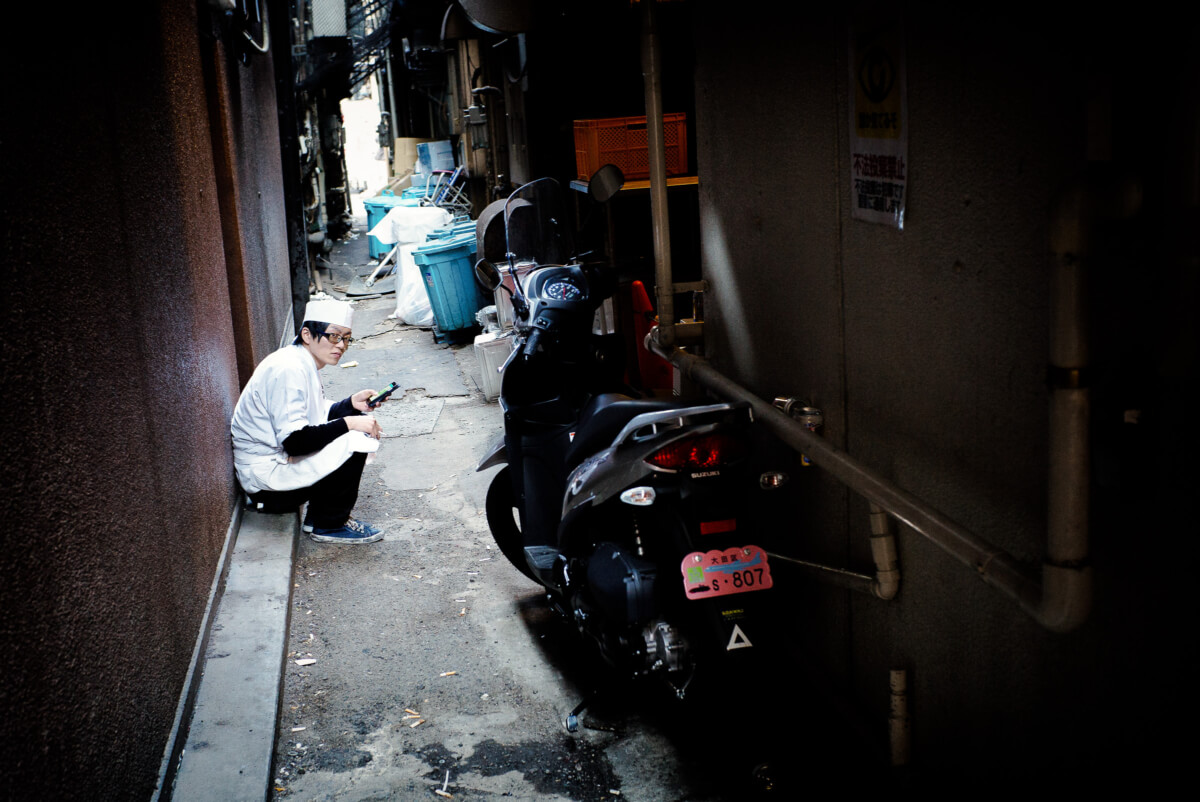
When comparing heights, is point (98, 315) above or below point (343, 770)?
above

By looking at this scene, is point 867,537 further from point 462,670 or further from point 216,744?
point 216,744

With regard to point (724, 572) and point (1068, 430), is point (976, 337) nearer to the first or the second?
point (1068, 430)

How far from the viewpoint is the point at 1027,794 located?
2.38 metres

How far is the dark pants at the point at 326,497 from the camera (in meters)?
5.84

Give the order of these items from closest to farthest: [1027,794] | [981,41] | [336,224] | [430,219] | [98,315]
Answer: [981,41]
[1027,794]
[98,315]
[430,219]
[336,224]

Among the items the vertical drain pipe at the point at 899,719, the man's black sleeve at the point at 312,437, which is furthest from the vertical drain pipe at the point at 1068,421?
the man's black sleeve at the point at 312,437

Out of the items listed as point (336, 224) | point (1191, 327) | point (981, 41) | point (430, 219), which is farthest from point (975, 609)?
point (336, 224)

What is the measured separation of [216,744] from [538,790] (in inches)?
46.4

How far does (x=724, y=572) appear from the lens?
3219mm

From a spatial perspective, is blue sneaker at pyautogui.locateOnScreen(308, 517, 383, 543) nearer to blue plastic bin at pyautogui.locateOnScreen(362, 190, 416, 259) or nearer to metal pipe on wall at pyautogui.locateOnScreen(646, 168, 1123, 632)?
metal pipe on wall at pyautogui.locateOnScreen(646, 168, 1123, 632)

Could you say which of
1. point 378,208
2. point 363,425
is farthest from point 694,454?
point 378,208

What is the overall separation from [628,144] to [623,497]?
4561 mm

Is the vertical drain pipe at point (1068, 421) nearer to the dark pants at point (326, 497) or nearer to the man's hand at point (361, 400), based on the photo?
the dark pants at point (326, 497)

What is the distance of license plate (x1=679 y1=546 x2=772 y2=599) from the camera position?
3199 mm
